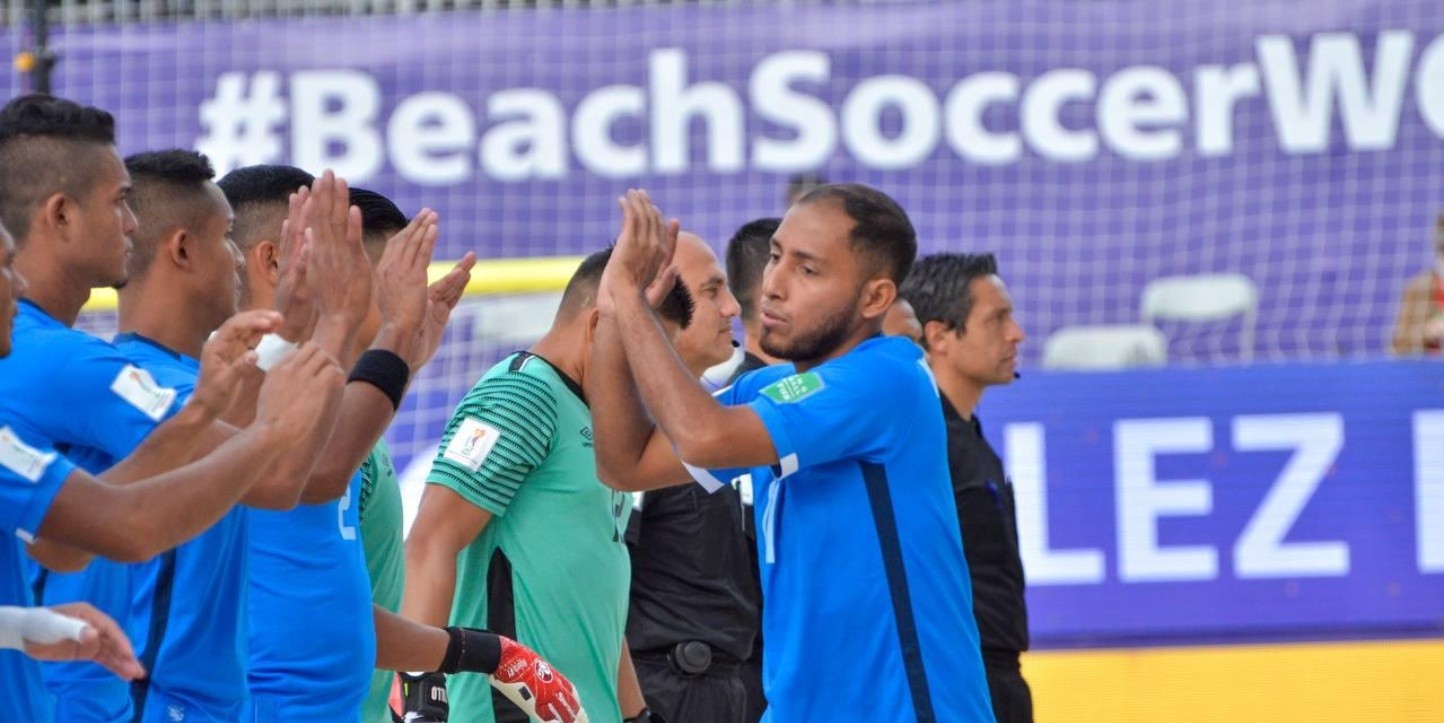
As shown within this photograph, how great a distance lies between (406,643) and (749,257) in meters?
2.04

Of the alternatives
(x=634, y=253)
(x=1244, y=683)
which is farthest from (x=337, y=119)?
(x=634, y=253)

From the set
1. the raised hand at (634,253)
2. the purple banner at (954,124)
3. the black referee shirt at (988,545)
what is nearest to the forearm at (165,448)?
the raised hand at (634,253)

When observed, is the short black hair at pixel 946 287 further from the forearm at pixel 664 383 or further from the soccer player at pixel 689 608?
the forearm at pixel 664 383

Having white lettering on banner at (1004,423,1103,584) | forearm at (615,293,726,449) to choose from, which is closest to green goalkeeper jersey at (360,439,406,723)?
forearm at (615,293,726,449)

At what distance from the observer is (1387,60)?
1265cm

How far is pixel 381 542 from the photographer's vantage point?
184 inches

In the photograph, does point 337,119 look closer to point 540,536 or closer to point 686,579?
point 686,579

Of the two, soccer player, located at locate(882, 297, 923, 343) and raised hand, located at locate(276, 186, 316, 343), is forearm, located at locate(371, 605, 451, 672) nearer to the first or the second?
raised hand, located at locate(276, 186, 316, 343)

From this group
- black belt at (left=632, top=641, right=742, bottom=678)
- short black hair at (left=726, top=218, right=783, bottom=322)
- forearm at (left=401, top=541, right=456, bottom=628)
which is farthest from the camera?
short black hair at (left=726, top=218, right=783, bottom=322)

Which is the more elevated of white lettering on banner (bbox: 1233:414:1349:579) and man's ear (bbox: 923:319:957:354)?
man's ear (bbox: 923:319:957:354)

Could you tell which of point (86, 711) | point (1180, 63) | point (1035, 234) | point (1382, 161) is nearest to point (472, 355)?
point (1035, 234)

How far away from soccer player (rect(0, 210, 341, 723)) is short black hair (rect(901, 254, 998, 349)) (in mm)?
3774

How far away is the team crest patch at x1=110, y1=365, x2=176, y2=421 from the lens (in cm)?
334

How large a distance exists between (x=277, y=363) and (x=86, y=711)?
2.39 feet
